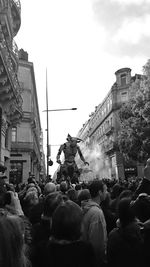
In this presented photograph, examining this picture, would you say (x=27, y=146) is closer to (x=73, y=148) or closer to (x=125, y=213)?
(x=73, y=148)

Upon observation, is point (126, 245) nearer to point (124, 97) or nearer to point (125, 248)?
point (125, 248)

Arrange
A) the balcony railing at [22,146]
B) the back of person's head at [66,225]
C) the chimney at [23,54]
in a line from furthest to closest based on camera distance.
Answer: the chimney at [23,54] < the balcony railing at [22,146] < the back of person's head at [66,225]

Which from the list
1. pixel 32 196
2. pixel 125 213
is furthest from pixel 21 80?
pixel 125 213

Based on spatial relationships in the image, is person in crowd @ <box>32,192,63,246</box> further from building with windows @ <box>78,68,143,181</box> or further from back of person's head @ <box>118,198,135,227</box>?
building with windows @ <box>78,68,143,181</box>

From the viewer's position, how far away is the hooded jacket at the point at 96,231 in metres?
3.38

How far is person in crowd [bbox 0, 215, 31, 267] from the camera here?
149cm

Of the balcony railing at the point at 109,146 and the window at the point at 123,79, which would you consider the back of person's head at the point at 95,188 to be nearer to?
the balcony railing at the point at 109,146

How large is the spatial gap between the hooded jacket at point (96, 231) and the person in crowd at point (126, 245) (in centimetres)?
42

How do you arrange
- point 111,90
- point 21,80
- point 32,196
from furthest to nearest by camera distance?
1. point 111,90
2. point 21,80
3. point 32,196

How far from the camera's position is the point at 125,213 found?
315cm

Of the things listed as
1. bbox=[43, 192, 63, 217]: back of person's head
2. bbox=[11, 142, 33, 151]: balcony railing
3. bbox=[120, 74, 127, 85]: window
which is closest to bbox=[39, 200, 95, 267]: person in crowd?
bbox=[43, 192, 63, 217]: back of person's head

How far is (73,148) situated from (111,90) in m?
37.2

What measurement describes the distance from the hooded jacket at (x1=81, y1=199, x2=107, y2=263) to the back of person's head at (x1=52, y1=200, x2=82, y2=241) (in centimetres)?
99

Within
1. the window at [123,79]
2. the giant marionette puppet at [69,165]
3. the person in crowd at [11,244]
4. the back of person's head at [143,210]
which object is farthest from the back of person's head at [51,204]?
the window at [123,79]
